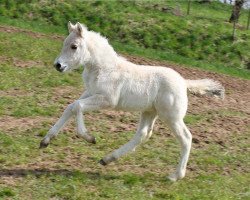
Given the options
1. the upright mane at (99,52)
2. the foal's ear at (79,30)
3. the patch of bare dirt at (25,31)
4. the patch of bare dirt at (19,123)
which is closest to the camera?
the foal's ear at (79,30)

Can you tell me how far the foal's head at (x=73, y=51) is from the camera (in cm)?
784

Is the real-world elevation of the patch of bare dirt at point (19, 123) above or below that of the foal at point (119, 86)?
below

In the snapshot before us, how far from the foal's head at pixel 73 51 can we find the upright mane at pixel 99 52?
0.17 metres

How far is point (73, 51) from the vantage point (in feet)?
25.9

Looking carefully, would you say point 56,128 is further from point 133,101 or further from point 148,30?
point 148,30

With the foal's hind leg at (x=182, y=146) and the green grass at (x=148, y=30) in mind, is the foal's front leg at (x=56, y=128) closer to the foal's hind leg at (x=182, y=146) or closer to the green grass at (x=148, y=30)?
the foal's hind leg at (x=182, y=146)

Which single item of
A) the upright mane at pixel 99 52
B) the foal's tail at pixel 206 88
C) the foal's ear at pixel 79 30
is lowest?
the foal's tail at pixel 206 88

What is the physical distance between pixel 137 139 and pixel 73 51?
5.65 ft

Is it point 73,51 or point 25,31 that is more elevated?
point 73,51

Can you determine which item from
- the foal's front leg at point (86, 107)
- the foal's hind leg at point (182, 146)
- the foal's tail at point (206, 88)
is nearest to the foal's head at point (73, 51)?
the foal's front leg at point (86, 107)

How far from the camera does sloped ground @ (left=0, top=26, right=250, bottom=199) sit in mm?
7688

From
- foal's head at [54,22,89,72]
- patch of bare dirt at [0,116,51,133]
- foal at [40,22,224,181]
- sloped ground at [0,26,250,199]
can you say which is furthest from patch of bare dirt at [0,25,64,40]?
foal's head at [54,22,89,72]

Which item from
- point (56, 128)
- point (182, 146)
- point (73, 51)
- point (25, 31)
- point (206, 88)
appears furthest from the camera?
point (25, 31)

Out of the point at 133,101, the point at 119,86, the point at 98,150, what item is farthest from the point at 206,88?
the point at 98,150
